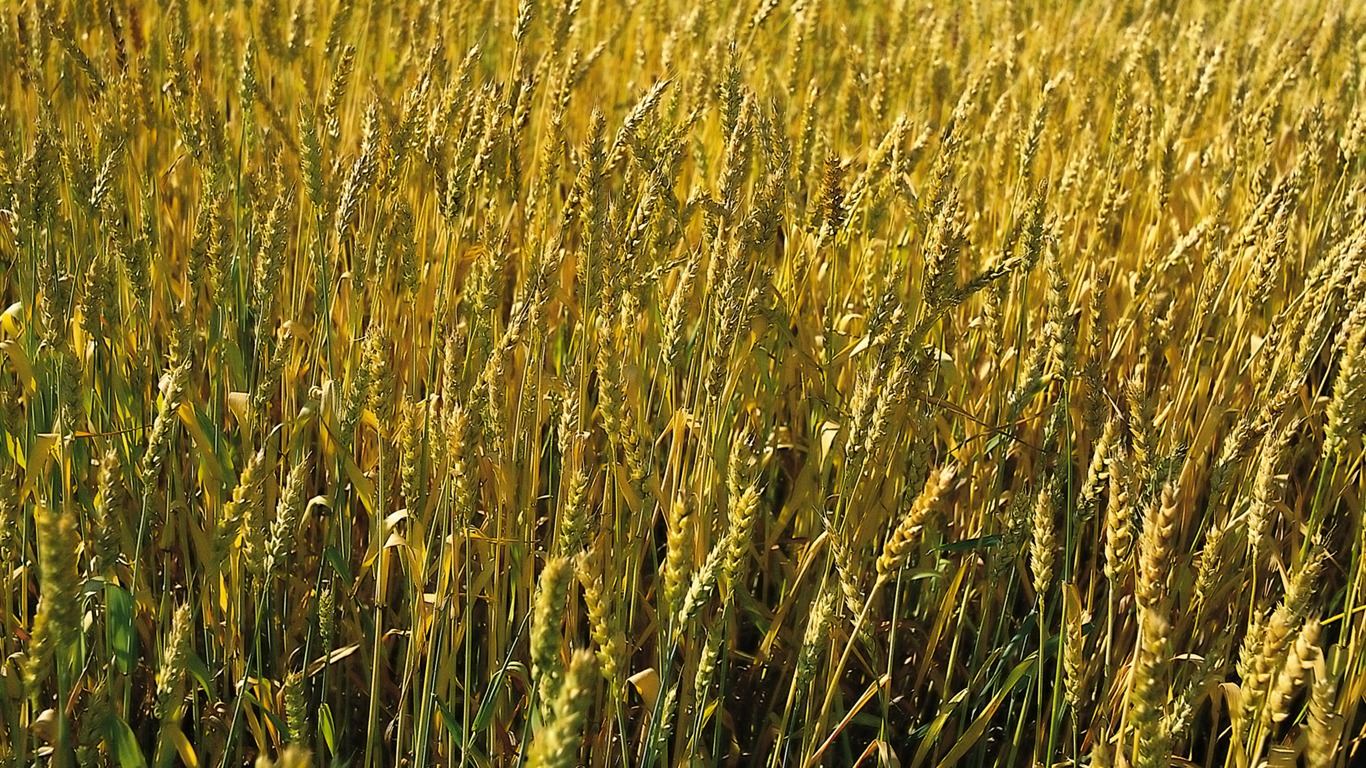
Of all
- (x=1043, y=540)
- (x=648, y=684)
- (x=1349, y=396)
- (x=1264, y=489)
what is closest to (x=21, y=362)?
(x=648, y=684)

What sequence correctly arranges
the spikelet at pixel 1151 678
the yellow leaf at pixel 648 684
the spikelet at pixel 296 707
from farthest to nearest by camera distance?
the yellow leaf at pixel 648 684 → the spikelet at pixel 296 707 → the spikelet at pixel 1151 678

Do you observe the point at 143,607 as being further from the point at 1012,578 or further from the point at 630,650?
the point at 1012,578

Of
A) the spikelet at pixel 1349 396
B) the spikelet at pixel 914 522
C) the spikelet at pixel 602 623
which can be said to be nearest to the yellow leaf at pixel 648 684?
the spikelet at pixel 602 623

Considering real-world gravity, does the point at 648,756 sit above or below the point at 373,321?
below

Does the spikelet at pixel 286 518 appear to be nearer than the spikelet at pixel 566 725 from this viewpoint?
No

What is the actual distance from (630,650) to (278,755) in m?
0.37

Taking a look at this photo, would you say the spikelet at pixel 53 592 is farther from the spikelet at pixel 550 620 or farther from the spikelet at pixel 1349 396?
the spikelet at pixel 1349 396

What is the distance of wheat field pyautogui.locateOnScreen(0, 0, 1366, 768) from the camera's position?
0.95m

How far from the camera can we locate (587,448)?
1411mm

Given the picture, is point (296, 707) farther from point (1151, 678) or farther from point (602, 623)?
point (1151, 678)

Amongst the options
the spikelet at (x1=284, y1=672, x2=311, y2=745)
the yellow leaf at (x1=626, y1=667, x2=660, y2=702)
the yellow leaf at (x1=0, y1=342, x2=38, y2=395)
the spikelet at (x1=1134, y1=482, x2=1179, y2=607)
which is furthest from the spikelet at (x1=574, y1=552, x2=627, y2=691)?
the yellow leaf at (x1=0, y1=342, x2=38, y2=395)

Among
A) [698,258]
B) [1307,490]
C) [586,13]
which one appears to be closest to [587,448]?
[698,258]

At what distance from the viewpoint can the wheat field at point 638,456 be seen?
3.12ft

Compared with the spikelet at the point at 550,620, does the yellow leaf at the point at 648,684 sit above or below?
below
